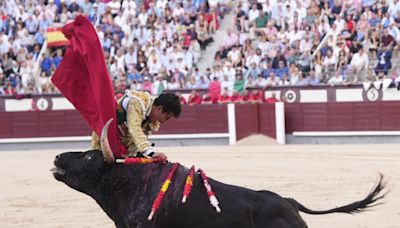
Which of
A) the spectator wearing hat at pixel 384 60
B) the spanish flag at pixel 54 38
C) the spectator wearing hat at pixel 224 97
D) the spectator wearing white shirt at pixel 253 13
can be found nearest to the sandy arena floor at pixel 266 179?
the spectator wearing hat at pixel 224 97

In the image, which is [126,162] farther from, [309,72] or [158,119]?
[309,72]

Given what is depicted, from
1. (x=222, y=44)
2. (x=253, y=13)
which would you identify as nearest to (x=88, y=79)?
(x=222, y=44)

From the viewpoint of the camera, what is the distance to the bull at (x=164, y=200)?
454 centimetres

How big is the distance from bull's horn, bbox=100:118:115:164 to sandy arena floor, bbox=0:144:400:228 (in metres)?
2.49

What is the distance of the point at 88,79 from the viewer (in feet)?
16.7

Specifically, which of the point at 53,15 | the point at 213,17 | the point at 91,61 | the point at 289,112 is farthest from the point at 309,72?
the point at 91,61

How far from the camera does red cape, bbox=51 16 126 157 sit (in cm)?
490

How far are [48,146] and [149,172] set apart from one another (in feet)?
39.4

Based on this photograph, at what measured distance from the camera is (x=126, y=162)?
4.77m

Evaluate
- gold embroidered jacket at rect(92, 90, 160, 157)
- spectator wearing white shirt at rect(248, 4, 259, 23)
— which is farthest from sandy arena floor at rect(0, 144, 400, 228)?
spectator wearing white shirt at rect(248, 4, 259, 23)

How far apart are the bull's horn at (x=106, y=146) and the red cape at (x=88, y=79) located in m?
0.18

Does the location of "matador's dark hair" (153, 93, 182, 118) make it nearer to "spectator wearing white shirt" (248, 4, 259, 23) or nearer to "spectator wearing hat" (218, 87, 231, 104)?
"spectator wearing hat" (218, 87, 231, 104)

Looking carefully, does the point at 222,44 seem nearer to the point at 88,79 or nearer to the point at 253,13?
the point at 253,13

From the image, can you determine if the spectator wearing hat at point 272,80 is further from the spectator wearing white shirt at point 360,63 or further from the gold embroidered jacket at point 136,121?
the gold embroidered jacket at point 136,121
